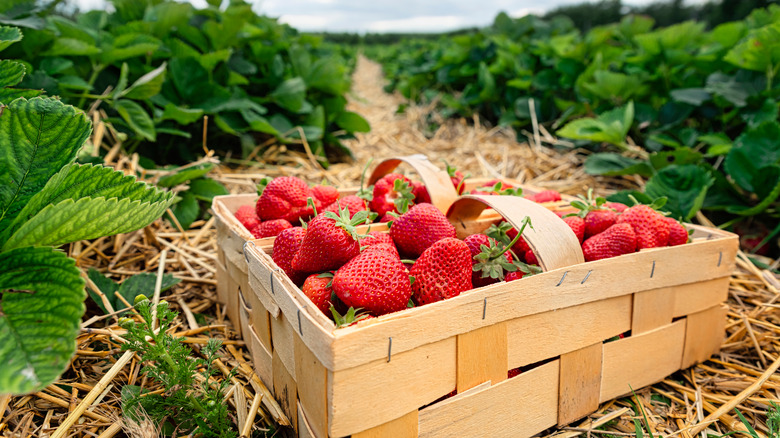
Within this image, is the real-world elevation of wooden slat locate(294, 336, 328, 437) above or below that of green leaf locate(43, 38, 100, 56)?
below

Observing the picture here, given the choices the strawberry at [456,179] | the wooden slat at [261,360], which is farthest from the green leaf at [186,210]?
the strawberry at [456,179]

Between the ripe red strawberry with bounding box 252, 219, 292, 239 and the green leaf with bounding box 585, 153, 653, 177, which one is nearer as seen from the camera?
the ripe red strawberry with bounding box 252, 219, 292, 239

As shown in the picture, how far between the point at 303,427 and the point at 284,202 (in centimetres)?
63

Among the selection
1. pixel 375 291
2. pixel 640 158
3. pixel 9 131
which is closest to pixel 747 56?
pixel 640 158

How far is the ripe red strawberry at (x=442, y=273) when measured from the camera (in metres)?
1.07

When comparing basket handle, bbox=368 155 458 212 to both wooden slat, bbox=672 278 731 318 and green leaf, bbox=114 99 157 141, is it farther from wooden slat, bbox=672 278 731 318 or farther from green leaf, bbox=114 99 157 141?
green leaf, bbox=114 99 157 141

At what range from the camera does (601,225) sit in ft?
4.62

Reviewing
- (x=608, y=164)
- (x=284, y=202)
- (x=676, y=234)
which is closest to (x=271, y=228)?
(x=284, y=202)

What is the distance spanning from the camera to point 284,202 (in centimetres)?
142

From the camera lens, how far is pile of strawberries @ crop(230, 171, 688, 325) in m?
1.01

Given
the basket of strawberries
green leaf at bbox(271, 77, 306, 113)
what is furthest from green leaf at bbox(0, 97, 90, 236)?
green leaf at bbox(271, 77, 306, 113)

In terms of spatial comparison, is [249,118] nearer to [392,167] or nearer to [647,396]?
[392,167]

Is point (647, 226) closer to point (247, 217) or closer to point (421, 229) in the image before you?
point (421, 229)

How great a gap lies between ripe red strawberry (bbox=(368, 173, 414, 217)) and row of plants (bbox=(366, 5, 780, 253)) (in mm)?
881
